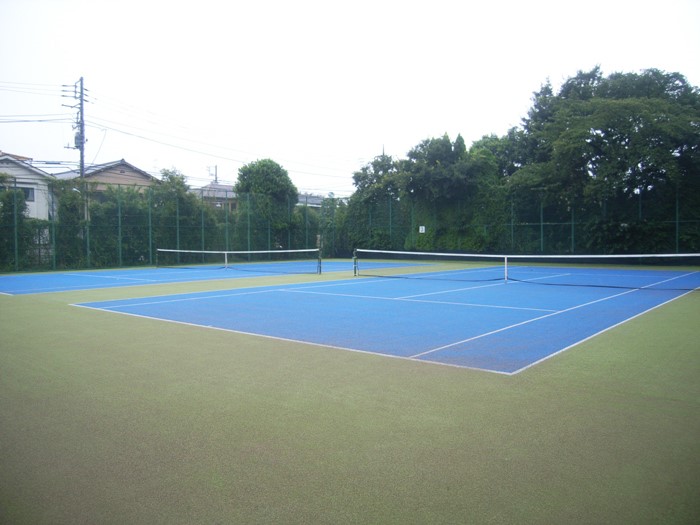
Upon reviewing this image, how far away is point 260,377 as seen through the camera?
5.58 meters

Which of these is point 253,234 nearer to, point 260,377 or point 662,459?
point 260,377

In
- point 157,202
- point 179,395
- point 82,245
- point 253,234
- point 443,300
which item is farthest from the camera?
point 253,234

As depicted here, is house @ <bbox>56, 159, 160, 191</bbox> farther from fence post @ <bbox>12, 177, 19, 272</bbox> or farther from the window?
fence post @ <bbox>12, 177, 19, 272</bbox>

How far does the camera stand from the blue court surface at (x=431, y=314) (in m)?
6.89

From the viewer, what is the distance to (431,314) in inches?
378

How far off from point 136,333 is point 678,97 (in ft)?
83.8

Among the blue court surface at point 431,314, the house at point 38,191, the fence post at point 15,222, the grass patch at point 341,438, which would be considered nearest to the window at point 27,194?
the house at point 38,191

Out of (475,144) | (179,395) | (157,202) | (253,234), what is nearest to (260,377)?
(179,395)

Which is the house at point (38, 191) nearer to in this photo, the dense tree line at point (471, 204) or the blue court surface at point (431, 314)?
the dense tree line at point (471, 204)

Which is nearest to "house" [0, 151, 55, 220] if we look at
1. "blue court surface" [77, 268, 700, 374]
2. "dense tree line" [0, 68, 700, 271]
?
"dense tree line" [0, 68, 700, 271]

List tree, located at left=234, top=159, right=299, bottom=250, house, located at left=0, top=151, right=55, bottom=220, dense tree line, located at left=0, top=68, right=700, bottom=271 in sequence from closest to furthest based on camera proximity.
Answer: house, located at left=0, top=151, right=55, bottom=220 < dense tree line, located at left=0, top=68, right=700, bottom=271 < tree, located at left=234, top=159, right=299, bottom=250

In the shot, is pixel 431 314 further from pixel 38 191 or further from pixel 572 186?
pixel 38 191

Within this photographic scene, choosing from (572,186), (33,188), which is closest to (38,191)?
(33,188)

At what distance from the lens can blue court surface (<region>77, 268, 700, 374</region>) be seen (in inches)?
271
